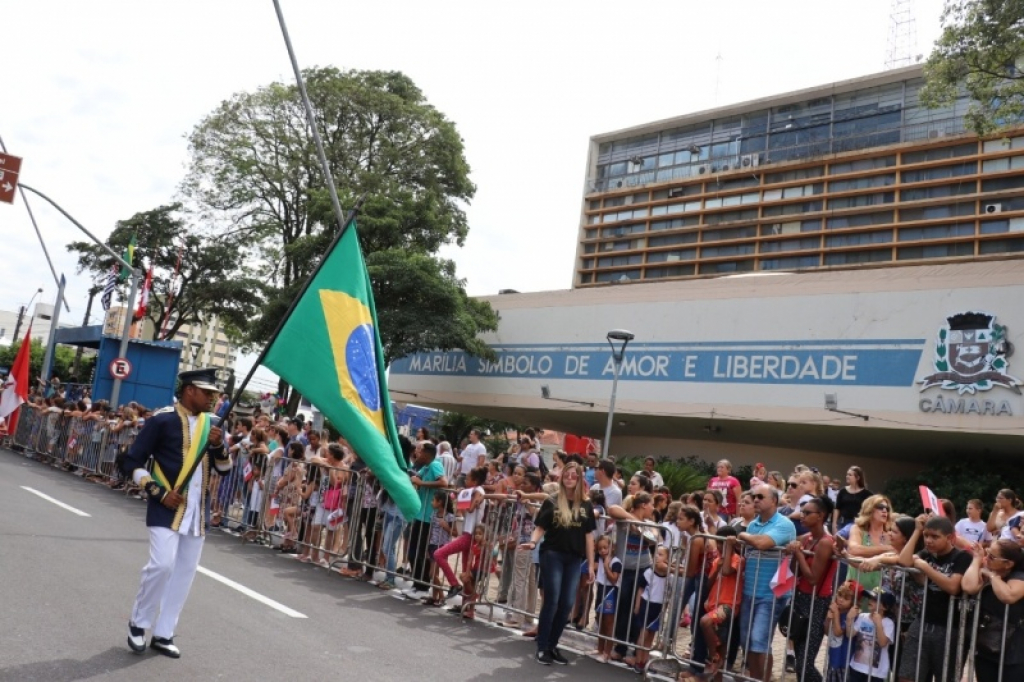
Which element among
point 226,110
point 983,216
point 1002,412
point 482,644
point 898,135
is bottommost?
point 482,644

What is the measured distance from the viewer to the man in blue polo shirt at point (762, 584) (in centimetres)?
707

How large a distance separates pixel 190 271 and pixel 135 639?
124 ft

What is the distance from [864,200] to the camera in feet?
173

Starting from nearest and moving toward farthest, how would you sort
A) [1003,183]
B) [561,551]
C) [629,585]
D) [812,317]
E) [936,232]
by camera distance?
[561,551] < [629,585] < [812,317] < [1003,183] < [936,232]

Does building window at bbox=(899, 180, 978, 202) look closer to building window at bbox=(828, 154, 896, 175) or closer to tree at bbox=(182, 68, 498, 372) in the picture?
building window at bbox=(828, 154, 896, 175)

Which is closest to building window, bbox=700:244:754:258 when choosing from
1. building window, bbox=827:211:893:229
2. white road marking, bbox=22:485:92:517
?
building window, bbox=827:211:893:229

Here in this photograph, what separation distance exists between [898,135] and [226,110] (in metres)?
34.5

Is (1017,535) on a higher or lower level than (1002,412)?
lower

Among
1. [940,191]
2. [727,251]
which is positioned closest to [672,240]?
[727,251]

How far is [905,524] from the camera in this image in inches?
Result: 281

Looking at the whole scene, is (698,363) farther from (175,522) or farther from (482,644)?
(175,522)

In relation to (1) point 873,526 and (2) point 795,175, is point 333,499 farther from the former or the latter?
(2) point 795,175

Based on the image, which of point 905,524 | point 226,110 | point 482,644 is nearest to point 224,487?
point 482,644

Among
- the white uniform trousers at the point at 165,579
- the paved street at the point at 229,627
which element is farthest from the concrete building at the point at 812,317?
the white uniform trousers at the point at 165,579
